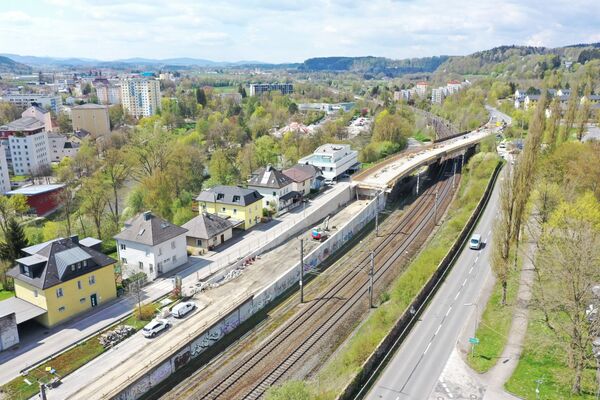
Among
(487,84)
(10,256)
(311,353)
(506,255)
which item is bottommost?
(311,353)

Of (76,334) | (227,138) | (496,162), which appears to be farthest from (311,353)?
(227,138)

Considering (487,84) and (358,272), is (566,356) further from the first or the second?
(487,84)

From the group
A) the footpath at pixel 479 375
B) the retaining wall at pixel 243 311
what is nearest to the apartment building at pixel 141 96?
the retaining wall at pixel 243 311

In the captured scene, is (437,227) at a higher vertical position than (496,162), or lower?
lower

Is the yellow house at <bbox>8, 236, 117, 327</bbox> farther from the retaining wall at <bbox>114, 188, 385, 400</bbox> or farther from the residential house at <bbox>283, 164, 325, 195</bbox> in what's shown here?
the residential house at <bbox>283, 164, 325, 195</bbox>

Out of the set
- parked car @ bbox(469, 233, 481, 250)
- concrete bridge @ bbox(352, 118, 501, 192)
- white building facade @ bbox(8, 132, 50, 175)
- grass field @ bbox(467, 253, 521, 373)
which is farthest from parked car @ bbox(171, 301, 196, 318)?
white building facade @ bbox(8, 132, 50, 175)

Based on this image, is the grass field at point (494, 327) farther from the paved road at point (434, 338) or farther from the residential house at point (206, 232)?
the residential house at point (206, 232)
